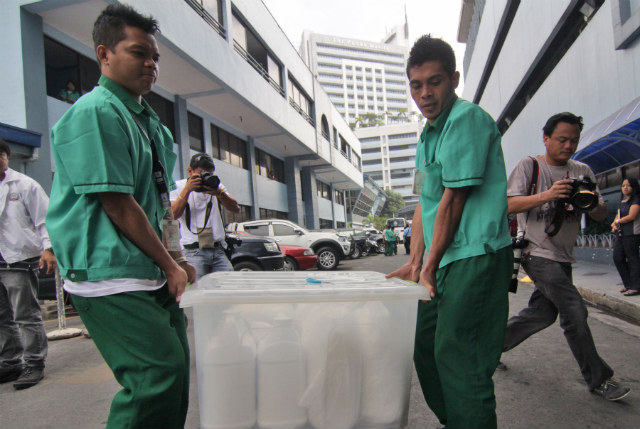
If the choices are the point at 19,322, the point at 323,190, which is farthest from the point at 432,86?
the point at 323,190

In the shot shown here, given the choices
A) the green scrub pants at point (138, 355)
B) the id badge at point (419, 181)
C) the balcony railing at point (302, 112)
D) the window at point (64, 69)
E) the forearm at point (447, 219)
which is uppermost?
the balcony railing at point (302, 112)

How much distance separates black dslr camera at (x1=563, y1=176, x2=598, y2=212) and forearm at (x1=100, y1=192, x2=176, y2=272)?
250 cm

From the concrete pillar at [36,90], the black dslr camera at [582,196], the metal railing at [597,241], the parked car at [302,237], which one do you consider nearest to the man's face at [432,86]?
the black dslr camera at [582,196]

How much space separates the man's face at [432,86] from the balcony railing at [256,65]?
14.5m

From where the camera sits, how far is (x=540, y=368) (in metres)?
3.50

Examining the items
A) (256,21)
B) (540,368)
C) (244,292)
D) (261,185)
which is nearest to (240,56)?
(256,21)

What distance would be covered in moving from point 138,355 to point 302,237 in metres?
12.1

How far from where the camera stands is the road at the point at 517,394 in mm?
2600

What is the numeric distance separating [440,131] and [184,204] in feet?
7.85

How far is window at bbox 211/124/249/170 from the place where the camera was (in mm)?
17144

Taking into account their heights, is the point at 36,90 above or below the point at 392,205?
above

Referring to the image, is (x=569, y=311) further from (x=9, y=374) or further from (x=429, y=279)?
(x=9, y=374)

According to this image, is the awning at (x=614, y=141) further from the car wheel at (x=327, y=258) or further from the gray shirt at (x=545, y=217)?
the car wheel at (x=327, y=258)

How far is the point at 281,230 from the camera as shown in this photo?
43.7ft
